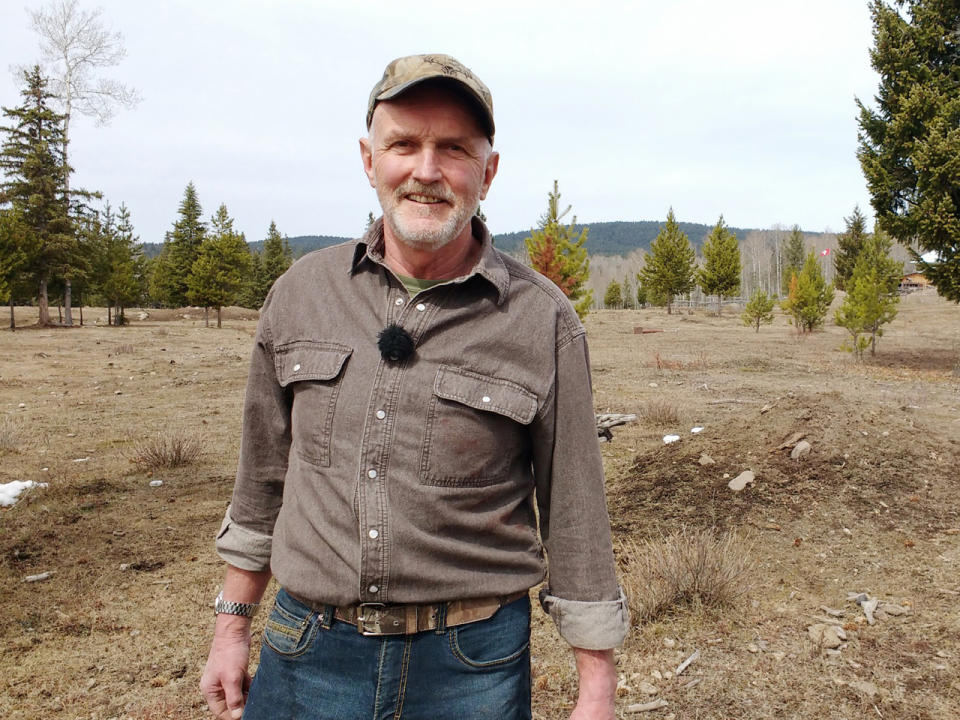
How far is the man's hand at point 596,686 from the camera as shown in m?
1.64

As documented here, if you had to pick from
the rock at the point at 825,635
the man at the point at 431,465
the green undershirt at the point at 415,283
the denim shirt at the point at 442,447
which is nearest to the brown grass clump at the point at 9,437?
the man at the point at 431,465

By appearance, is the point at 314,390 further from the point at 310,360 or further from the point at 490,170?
the point at 490,170

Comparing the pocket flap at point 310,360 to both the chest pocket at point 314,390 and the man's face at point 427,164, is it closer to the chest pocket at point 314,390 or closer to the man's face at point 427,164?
the chest pocket at point 314,390

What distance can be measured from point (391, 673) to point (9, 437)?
30.9 feet

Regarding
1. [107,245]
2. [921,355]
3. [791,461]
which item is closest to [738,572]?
[791,461]

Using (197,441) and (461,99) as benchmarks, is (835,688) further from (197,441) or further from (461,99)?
(197,441)

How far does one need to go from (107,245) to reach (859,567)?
40.6 m

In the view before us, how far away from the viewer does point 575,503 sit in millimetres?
1707

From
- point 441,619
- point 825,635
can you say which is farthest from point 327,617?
point 825,635

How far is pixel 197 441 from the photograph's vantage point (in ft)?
28.7

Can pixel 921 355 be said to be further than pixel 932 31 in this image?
Yes

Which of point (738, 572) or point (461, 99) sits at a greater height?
point (461, 99)

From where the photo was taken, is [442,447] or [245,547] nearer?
[442,447]

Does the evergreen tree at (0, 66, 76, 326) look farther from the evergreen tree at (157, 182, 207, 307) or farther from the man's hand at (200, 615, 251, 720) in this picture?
the man's hand at (200, 615, 251, 720)
